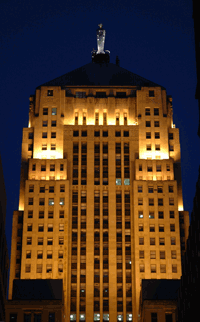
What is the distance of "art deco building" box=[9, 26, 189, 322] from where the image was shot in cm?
15625

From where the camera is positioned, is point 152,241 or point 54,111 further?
point 54,111

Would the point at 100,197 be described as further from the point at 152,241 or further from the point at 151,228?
the point at 152,241

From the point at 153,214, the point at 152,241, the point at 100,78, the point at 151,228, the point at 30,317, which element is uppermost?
the point at 100,78

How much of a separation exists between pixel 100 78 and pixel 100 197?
3757cm

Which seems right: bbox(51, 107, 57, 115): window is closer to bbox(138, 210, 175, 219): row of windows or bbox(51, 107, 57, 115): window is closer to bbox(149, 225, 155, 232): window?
bbox(138, 210, 175, 219): row of windows

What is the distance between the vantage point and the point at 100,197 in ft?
542

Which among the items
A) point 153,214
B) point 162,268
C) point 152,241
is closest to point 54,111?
point 153,214

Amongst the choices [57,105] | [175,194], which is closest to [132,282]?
[175,194]

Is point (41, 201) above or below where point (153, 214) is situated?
above

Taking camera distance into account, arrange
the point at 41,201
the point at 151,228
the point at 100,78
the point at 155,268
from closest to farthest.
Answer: the point at 155,268 < the point at 151,228 < the point at 41,201 < the point at 100,78

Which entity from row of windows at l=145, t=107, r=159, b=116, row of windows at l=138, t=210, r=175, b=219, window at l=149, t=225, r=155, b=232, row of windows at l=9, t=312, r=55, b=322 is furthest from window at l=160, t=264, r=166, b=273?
row of windows at l=145, t=107, r=159, b=116

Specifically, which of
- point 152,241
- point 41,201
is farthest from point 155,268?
point 41,201

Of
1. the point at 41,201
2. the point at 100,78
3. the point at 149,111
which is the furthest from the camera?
the point at 100,78

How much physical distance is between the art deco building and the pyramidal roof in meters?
1.05
